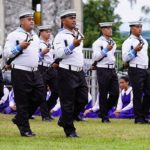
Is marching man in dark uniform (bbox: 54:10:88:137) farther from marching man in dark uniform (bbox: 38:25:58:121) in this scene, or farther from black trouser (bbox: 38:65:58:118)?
marching man in dark uniform (bbox: 38:25:58:121)

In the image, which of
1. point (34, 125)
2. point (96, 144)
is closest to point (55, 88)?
point (34, 125)

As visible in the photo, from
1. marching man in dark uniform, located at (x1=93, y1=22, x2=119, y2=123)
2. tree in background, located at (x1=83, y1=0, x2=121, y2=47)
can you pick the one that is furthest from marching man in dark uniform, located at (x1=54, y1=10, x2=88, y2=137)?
tree in background, located at (x1=83, y1=0, x2=121, y2=47)

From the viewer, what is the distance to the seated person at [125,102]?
18.5 meters

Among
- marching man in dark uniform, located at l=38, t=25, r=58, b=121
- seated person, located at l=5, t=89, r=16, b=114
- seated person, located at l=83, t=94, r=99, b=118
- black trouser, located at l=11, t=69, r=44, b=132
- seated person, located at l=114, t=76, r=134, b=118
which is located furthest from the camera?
seated person, located at l=5, t=89, r=16, b=114

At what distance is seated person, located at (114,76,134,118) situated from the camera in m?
18.5

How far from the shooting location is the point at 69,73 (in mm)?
12359

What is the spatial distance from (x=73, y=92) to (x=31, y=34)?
122 centimetres

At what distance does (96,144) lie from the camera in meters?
11.1

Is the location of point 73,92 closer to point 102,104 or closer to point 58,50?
point 58,50

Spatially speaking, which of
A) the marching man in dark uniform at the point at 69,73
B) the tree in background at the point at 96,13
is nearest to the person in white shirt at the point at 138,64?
the marching man in dark uniform at the point at 69,73

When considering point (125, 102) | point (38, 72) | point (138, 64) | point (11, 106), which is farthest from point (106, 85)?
point (11, 106)

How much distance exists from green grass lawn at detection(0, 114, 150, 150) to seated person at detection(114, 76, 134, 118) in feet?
11.5

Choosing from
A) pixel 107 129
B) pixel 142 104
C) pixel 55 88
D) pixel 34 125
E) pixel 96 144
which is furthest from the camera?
pixel 55 88

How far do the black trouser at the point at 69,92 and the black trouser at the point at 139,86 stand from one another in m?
3.46
